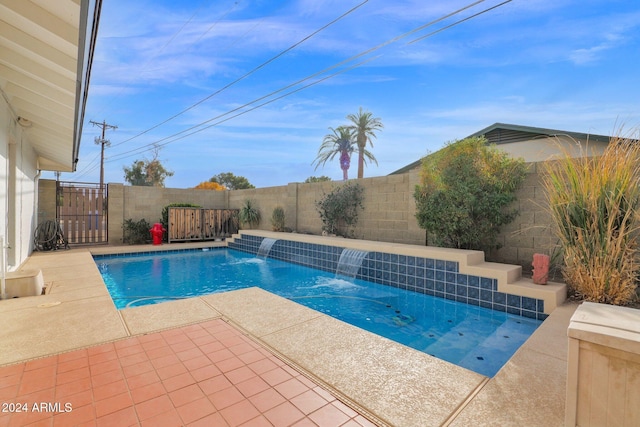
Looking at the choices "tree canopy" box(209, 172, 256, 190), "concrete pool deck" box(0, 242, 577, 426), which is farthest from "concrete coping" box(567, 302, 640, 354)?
"tree canopy" box(209, 172, 256, 190)

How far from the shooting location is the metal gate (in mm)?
10438

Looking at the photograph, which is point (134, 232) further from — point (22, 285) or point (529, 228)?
point (529, 228)

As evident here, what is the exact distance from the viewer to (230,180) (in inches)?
1347

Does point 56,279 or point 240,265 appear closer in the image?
point 56,279

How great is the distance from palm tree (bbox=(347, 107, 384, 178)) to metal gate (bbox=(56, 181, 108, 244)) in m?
14.2

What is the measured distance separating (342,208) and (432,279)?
3897mm

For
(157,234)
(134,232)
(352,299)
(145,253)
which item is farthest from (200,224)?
(352,299)

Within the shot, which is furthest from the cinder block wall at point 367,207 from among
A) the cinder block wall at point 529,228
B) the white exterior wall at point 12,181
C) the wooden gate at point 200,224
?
the white exterior wall at point 12,181

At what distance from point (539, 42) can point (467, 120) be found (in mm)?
3557

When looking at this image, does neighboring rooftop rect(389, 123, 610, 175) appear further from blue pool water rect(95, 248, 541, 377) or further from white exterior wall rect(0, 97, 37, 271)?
white exterior wall rect(0, 97, 37, 271)

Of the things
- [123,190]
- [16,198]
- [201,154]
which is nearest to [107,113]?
[201,154]

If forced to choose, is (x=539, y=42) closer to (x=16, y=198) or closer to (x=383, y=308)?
(x=383, y=308)

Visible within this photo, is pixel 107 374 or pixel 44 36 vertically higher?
pixel 44 36

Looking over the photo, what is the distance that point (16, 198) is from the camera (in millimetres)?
5383
